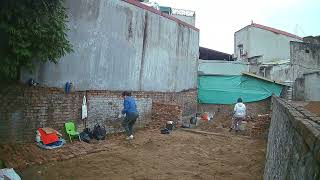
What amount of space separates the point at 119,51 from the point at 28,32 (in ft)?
18.5

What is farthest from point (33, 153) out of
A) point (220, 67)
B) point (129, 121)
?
point (220, 67)

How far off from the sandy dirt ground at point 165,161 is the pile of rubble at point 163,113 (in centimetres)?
173

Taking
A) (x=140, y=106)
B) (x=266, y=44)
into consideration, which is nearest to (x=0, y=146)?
(x=140, y=106)

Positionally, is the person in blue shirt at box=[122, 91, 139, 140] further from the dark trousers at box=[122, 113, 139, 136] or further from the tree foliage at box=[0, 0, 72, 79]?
the tree foliage at box=[0, 0, 72, 79]

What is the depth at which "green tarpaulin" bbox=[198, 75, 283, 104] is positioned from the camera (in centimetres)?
2189

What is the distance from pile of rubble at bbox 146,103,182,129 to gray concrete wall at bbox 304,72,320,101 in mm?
11834

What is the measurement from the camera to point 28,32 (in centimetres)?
839

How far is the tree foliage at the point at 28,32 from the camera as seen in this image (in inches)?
320

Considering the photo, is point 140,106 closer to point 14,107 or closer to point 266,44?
point 14,107

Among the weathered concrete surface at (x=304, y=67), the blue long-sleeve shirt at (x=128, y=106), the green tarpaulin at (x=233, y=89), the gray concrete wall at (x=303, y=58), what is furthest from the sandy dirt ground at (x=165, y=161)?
the gray concrete wall at (x=303, y=58)

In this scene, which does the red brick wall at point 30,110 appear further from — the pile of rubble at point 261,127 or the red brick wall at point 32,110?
the pile of rubble at point 261,127

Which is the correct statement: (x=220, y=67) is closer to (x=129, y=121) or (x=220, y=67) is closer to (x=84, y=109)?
(x=129, y=121)

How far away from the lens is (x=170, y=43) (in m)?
17.7

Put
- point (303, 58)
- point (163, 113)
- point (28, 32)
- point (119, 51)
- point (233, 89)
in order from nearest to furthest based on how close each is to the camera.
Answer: point (28, 32) → point (119, 51) → point (163, 113) → point (233, 89) → point (303, 58)
